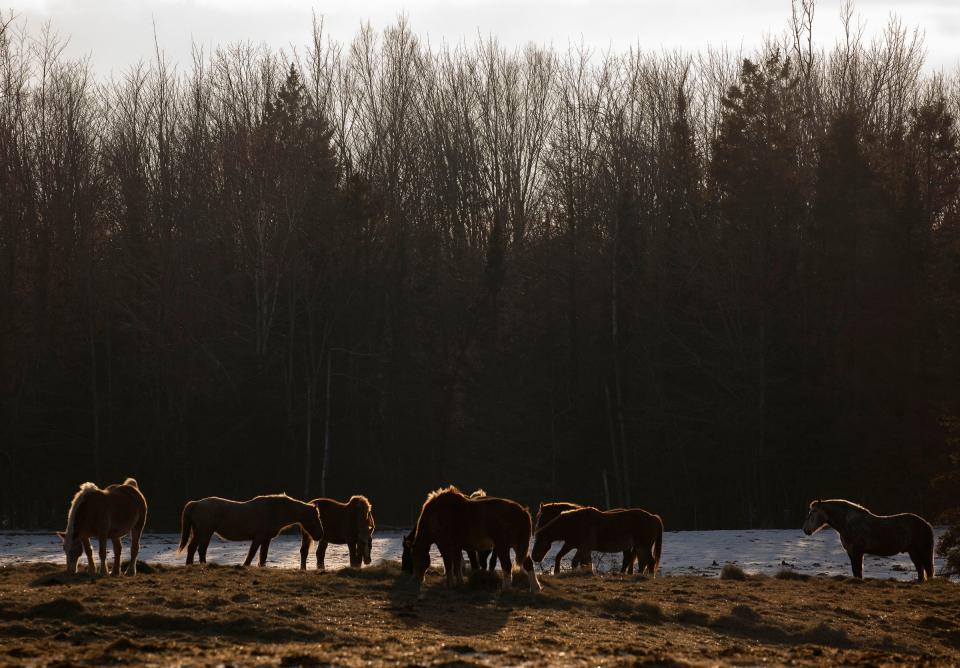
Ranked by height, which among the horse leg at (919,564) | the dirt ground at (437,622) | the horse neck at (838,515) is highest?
the horse neck at (838,515)

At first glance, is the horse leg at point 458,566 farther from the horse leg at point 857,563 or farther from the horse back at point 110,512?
the horse leg at point 857,563

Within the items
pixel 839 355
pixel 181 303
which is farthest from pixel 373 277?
pixel 839 355

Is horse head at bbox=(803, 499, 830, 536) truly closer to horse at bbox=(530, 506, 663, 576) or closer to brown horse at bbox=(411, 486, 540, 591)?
horse at bbox=(530, 506, 663, 576)

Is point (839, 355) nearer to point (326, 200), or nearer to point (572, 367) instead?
point (572, 367)

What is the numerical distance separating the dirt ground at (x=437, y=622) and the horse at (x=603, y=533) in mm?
1526

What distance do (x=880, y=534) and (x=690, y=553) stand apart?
27.2ft

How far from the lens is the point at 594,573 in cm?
2109

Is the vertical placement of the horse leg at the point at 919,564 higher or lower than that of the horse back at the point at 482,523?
lower

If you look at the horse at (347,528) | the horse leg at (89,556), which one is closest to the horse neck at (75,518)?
the horse leg at (89,556)

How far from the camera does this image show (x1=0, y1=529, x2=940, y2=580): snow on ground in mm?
26422

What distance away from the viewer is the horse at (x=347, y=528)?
21891 millimetres

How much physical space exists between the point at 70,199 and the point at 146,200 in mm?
3333

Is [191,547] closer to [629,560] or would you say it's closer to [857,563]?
[629,560]

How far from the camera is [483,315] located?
163 ft
